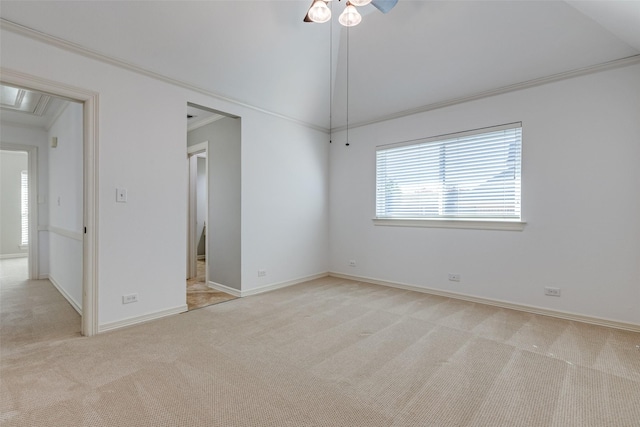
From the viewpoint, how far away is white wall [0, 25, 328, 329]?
2.74 meters

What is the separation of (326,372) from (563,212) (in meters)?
3.10

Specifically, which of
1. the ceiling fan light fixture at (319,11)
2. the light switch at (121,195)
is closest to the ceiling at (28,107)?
the light switch at (121,195)

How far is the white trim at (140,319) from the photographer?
Answer: 283 cm

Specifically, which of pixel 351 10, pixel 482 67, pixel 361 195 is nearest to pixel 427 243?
pixel 361 195

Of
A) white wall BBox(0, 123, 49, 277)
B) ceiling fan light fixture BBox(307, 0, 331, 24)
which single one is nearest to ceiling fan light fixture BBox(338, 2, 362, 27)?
ceiling fan light fixture BBox(307, 0, 331, 24)

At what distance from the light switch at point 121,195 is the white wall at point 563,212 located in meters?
3.68

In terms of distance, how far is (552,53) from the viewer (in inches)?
122

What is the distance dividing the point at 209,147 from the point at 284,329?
3164 mm

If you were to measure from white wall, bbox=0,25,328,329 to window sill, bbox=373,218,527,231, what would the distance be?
1.89 metres

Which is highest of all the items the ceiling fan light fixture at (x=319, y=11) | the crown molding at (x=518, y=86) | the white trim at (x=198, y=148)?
Answer: the ceiling fan light fixture at (x=319, y=11)

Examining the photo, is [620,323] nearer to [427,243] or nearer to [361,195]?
[427,243]

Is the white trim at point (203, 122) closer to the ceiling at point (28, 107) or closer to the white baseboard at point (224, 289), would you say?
the ceiling at point (28, 107)

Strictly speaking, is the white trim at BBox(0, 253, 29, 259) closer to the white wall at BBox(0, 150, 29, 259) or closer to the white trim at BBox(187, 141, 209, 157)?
the white wall at BBox(0, 150, 29, 259)

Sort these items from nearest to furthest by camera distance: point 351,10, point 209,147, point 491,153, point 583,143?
1. point 351,10
2. point 583,143
3. point 491,153
4. point 209,147
